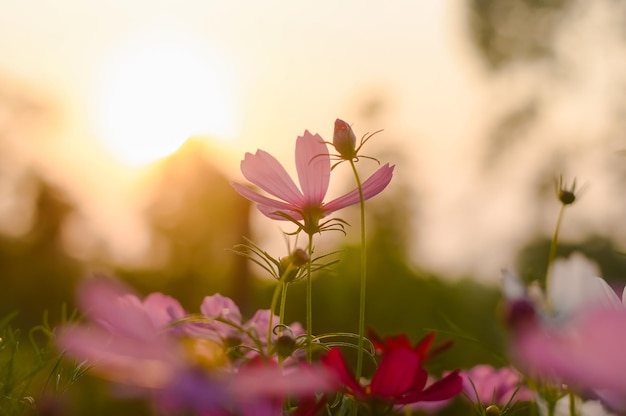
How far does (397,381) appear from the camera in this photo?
38cm

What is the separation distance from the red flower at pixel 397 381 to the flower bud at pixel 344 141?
19cm

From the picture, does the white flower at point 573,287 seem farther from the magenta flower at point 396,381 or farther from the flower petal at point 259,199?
the flower petal at point 259,199

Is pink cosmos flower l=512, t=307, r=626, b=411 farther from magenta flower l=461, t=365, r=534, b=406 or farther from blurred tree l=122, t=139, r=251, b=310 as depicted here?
blurred tree l=122, t=139, r=251, b=310

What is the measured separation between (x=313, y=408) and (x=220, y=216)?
468 centimetres

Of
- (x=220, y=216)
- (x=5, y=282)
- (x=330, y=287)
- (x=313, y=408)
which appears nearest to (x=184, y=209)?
(x=220, y=216)

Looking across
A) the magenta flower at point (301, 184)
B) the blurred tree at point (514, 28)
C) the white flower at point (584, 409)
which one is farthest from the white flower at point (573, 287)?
the blurred tree at point (514, 28)

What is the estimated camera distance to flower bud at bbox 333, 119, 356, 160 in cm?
54

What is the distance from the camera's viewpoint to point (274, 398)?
33 centimetres

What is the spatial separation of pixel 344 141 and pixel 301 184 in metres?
0.04

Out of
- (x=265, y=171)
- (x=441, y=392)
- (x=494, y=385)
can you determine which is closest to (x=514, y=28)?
(x=494, y=385)

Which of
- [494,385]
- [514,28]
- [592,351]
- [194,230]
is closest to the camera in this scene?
[592,351]

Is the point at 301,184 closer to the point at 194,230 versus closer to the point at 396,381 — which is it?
the point at 396,381

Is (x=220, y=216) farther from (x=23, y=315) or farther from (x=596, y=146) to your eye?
(x=596, y=146)

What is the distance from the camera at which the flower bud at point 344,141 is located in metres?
0.54
